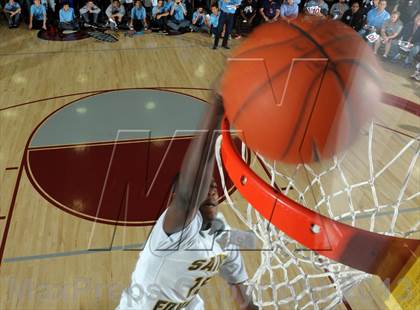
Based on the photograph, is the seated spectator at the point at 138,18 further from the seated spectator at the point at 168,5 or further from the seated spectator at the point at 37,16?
the seated spectator at the point at 37,16

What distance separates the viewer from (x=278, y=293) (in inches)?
A: 71.0

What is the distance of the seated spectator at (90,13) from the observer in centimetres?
552

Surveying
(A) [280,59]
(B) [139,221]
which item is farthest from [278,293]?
(A) [280,59]

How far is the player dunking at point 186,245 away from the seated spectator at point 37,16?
17.1 feet

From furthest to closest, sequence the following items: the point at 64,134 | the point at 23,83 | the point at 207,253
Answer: the point at 23,83, the point at 64,134, the point at 207,253

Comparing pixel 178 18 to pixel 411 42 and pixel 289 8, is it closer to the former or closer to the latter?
pixel 289 8

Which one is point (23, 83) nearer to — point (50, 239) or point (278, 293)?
point (50, 239)

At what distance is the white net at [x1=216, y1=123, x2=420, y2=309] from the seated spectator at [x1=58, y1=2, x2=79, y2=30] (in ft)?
14.4

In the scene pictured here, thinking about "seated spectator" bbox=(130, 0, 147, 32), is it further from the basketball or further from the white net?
the basketball

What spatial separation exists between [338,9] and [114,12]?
3156 mm

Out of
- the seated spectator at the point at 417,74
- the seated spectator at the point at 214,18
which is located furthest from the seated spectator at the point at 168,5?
the seated spectator at the point at 417,74

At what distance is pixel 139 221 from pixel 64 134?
118cm

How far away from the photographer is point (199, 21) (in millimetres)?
5672

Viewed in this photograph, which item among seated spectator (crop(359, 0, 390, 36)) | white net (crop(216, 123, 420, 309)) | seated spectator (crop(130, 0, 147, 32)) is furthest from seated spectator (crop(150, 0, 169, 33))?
white net (crop(216, 123, 420, 309))
